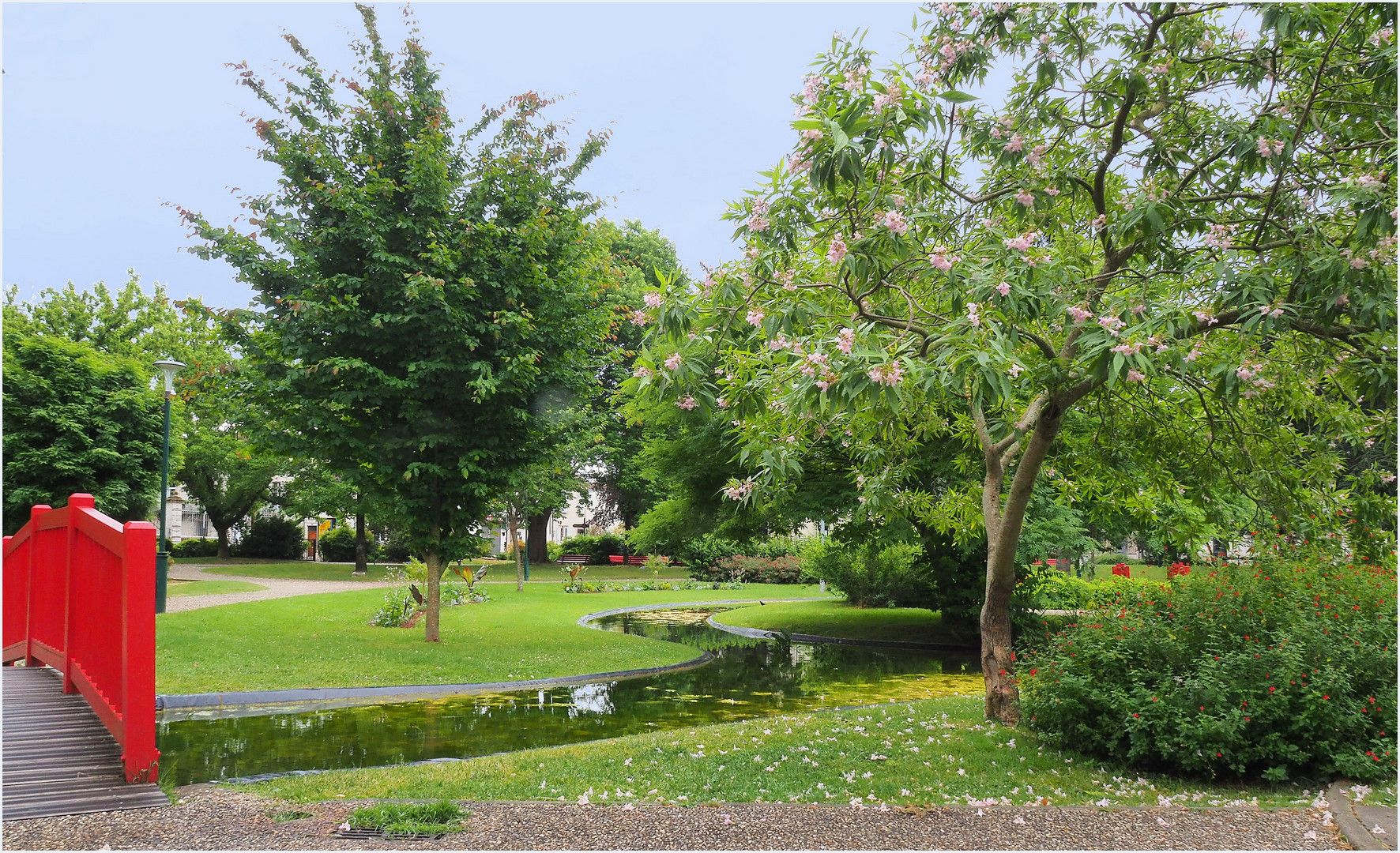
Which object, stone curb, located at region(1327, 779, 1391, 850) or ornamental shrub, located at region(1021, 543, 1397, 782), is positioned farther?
ornamental shrub, located at region(1021, 543, 1397, 782)

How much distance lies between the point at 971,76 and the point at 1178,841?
5370 millimetres

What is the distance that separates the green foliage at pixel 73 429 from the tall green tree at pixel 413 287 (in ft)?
44.8

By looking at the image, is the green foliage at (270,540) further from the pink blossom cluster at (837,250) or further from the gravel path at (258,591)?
the pink blossom cluster at (837,250)

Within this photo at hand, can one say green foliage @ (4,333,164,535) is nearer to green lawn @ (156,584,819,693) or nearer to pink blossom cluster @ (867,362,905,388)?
green lawn @ (156,584,819,693)

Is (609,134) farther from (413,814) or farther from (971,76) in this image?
(413,814)

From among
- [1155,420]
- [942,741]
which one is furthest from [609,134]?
[942,741]

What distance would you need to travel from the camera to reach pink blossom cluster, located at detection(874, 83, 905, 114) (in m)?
5.08

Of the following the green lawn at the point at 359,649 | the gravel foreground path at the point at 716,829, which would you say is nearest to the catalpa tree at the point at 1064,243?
the gravel foreground path at the point at 716,829

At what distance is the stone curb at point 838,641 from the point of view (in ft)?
61.0

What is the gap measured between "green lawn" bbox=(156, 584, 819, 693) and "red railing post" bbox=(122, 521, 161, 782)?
6.00 m

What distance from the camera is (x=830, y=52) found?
19.9ft

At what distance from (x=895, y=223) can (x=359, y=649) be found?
12529 millimetres

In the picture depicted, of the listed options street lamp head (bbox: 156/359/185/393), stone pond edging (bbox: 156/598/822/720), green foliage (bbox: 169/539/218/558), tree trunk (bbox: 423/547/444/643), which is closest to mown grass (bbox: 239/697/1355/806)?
stone pond edging (bbox: 156/598/822/720)

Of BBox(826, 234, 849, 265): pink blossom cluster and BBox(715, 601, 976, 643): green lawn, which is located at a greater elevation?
BBox(826, 234, 849, 265): pink blossom cluster
